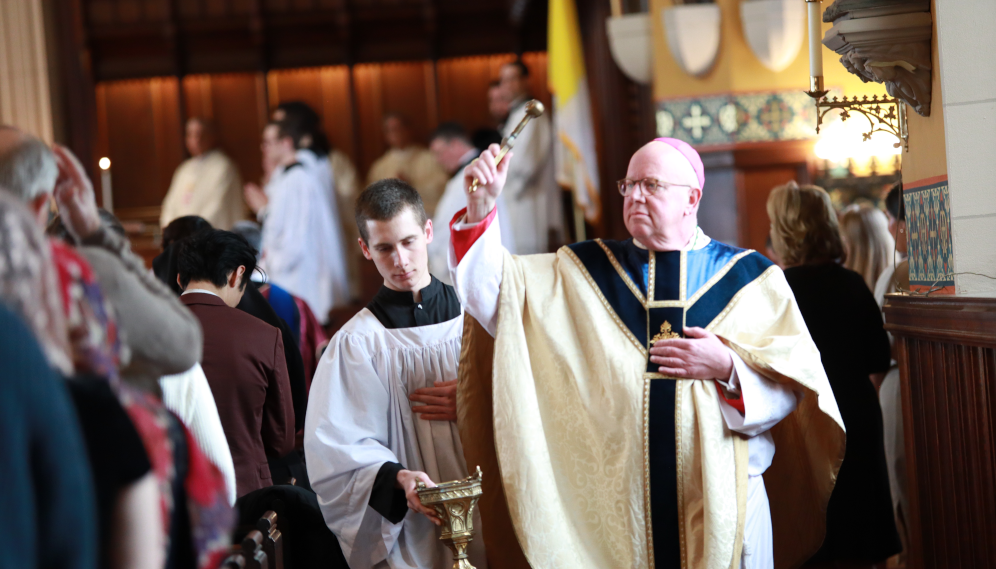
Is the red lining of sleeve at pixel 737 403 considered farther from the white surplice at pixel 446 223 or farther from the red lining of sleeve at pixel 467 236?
the white surplice at pixel 446 223

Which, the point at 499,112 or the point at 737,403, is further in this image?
the point at 499,112

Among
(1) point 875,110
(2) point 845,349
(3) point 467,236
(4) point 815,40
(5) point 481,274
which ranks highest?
(4) point 815,40

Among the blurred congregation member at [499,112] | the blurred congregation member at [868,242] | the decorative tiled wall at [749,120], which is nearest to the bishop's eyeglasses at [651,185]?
the blurred congregation member at [868,242]

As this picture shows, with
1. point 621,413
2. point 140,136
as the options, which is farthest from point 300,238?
point 621,413

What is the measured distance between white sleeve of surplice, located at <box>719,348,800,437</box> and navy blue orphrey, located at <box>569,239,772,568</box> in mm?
161

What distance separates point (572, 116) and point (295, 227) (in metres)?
2.46

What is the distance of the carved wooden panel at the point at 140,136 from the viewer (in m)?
10.2

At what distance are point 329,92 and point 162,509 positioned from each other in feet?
31.0

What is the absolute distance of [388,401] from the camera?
8.50 feet

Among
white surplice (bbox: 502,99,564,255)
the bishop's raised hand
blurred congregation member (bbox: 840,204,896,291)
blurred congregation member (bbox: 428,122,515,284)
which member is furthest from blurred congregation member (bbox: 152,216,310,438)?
white surplice (bbox: 502,99,564,255)

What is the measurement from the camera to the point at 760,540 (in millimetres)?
2578

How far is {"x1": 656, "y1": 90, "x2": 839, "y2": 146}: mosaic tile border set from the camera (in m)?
6.17

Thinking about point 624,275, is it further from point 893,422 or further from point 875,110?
point 893,422

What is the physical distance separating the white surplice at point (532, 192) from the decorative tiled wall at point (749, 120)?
148 cm
